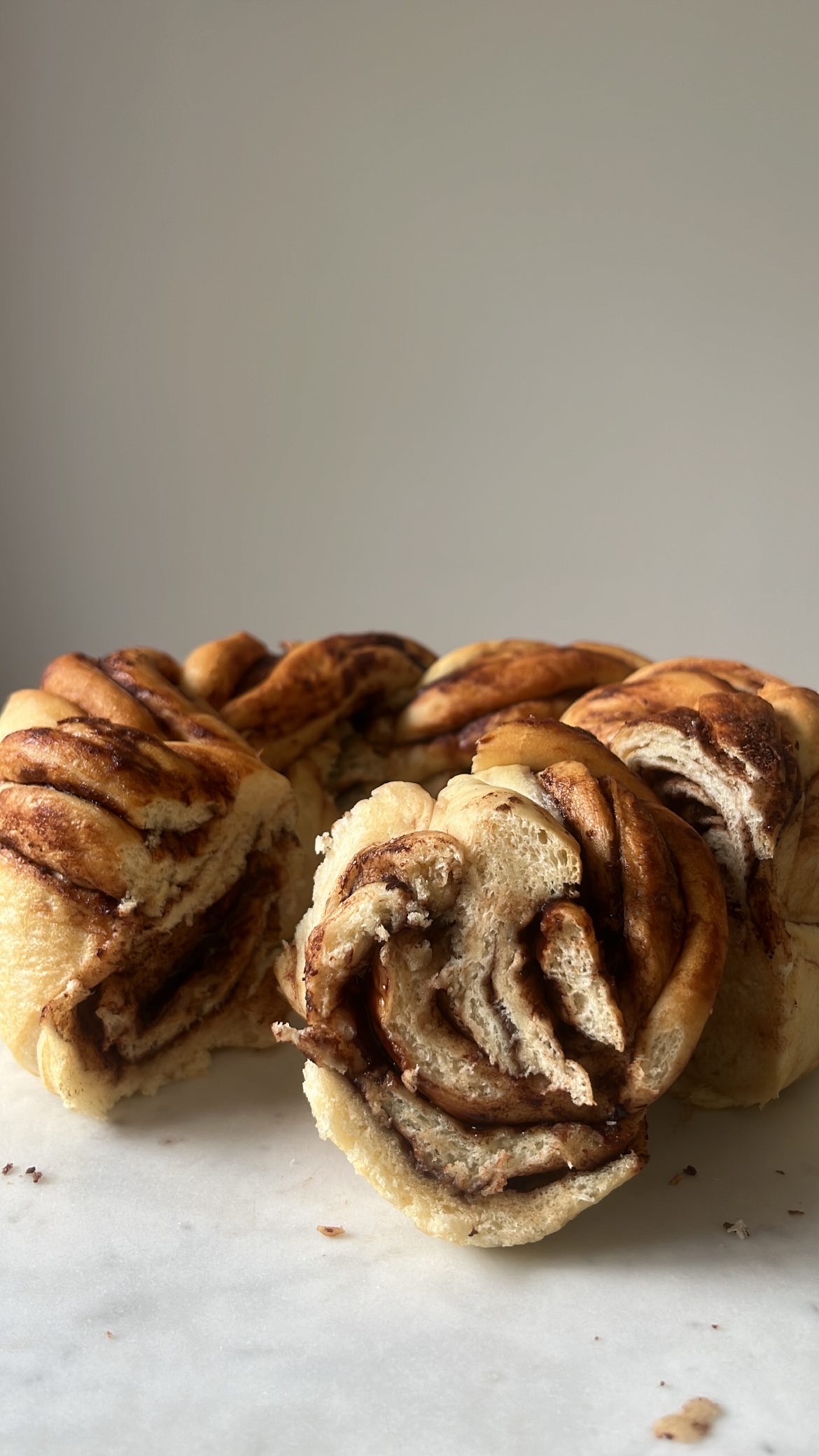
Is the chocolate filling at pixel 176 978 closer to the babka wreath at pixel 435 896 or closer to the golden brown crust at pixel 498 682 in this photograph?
the babka wreath at pixel 435 896

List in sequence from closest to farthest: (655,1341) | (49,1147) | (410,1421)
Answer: (410,1421) < (655,1341) < (49,1147)

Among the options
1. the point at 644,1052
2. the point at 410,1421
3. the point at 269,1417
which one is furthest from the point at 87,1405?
the point at 644,1052

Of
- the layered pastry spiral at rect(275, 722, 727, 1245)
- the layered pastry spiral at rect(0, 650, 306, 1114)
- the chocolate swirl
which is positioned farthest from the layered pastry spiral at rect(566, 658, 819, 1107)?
the layered pastry spiral at rect(0, 650, 306, 1114)

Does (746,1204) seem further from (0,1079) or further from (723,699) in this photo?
(0,1079)

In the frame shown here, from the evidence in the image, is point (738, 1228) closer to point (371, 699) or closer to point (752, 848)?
point (752, 848)

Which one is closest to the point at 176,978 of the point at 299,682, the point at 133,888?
the point at 133,888

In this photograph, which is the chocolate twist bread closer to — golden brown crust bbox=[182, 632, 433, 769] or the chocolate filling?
golden brown crust bbox=[182, 632, 433, 769]
